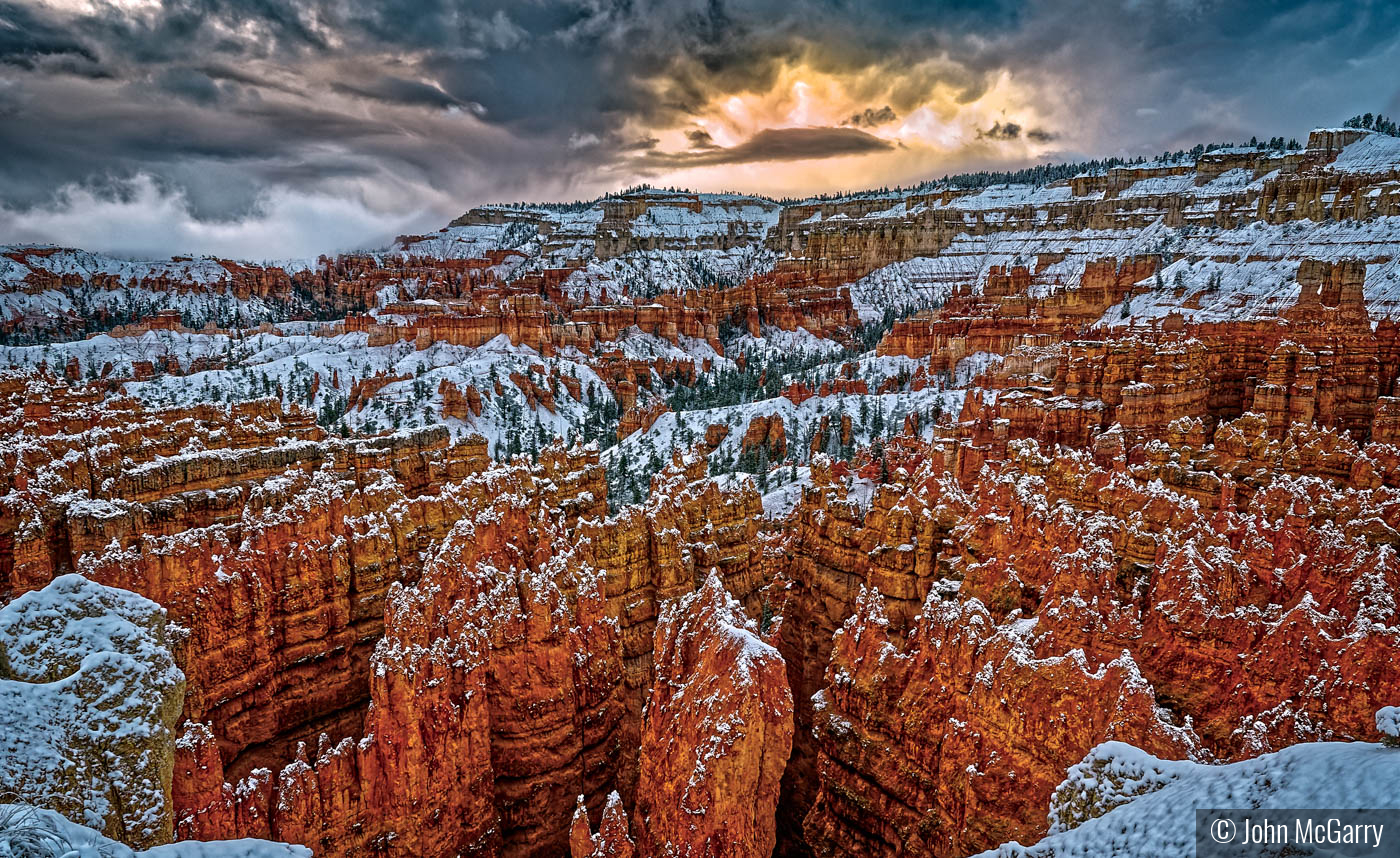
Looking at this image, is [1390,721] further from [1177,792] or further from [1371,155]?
[1371,155]

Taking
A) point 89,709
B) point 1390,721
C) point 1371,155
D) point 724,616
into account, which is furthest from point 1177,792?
point 1371,155

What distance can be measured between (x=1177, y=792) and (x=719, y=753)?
16.1 feet

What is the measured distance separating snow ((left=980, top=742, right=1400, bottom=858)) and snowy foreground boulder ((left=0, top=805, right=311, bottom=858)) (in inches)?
253

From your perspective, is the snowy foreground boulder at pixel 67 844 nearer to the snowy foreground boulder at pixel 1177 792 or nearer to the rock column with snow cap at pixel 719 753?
the rock column with snow cap at pixel 719 753

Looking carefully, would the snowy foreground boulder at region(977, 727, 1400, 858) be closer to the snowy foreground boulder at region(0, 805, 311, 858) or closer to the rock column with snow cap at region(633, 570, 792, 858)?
the rock column with snow cap at region(633, 570, 792, 858)

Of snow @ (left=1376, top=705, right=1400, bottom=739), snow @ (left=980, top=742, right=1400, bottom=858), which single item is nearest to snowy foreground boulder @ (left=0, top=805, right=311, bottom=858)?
snow @ (left=980, top=742, right=1400, bottom=858)

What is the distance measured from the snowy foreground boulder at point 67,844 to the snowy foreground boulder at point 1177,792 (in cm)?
643

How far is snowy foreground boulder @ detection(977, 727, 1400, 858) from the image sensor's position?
14.1 feet

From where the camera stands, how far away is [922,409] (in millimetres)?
56156

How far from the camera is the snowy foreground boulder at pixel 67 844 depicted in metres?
4.36

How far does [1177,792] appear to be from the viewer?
547 centimetres

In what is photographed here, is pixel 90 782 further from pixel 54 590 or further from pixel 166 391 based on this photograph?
pixel 166 391

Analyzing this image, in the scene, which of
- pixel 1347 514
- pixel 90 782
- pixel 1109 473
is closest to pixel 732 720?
pixel 90 782

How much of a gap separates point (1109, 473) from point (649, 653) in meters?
15.7
